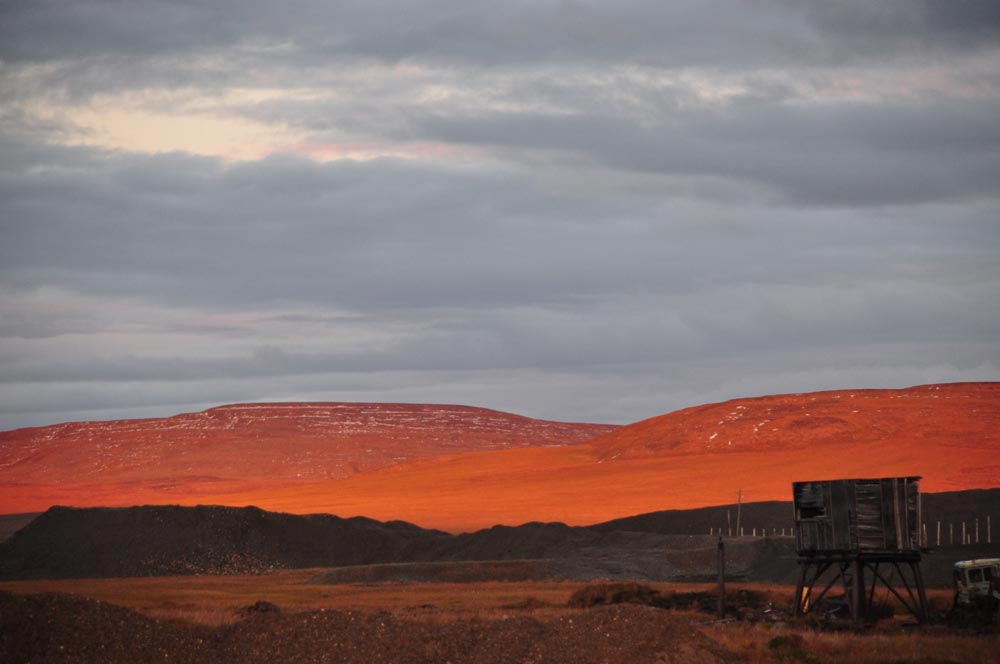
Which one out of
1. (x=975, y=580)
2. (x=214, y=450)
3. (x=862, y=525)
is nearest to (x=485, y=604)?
(x=862, y=525)

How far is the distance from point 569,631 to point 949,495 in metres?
43.5

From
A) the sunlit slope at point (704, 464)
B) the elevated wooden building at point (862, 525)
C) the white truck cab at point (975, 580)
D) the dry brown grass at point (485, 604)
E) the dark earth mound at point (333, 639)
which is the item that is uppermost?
the sunlit slope at point (704, 464)

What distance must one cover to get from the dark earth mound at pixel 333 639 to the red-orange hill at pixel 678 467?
5746 cm

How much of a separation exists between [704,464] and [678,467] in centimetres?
246

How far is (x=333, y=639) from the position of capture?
25781mm

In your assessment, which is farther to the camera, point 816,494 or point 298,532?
point 298,532

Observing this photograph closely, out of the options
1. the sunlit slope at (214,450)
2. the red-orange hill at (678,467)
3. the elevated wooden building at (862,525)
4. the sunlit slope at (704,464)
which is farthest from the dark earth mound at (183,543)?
the sunlit slope at (214,450)

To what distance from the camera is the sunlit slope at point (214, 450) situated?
142 m

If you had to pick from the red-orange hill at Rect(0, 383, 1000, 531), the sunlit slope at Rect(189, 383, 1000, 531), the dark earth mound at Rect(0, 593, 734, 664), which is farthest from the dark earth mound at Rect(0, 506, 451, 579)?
the dark earth mound at Rect(0, 593, 734, 664)

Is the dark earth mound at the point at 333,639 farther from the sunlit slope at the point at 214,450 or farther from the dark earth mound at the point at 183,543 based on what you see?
the sunlit slope at the point at 214,450

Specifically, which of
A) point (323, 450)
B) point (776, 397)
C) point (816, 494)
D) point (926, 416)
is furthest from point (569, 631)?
point (323, 450)

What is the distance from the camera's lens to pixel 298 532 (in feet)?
226

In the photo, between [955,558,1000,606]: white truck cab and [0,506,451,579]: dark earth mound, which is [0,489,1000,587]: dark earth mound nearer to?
[0,506,451,579]: dark earth mound

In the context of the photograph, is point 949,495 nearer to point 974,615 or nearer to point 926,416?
point 974,615
